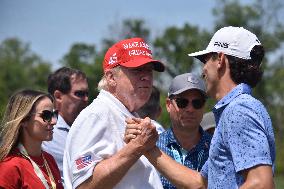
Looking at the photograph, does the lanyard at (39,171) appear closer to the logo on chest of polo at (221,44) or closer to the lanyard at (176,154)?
the lanyard at (176,154)

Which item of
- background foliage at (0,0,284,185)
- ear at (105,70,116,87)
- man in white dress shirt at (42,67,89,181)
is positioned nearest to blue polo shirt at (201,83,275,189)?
ear at (105,70,116,87)

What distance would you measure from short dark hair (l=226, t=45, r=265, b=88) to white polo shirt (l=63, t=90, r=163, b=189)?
776mm

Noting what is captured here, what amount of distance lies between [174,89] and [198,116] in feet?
1.04

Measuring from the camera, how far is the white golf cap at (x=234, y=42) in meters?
3.81

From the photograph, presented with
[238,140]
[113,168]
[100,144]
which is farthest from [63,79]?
[238,140]

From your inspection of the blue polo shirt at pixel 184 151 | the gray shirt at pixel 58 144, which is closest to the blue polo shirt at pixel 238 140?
the blue polo shirt at pixel 184 151

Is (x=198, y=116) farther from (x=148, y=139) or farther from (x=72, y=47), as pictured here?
(x=72, y=47)

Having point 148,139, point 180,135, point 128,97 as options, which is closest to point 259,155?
point 148,139

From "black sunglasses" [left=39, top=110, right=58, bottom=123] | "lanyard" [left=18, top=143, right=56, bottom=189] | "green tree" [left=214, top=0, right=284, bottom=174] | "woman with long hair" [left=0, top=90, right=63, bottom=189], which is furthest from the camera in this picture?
"green tree" [left=214, top=0, right=284, bottom=174]

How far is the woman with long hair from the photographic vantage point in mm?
4746

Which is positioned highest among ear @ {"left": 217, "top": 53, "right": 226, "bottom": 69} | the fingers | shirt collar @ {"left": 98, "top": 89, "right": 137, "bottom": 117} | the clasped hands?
ear @ {"left": 217, "top": 53, "right": 226, "bottom": 69}

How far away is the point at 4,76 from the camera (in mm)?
63062

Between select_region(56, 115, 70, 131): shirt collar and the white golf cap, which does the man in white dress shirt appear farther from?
the white golf cap

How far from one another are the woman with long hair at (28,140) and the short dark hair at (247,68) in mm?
1824
